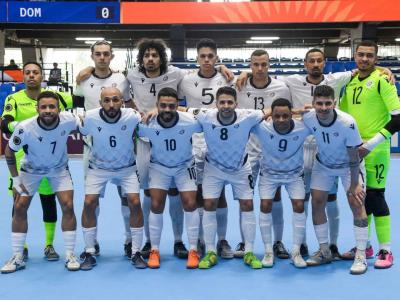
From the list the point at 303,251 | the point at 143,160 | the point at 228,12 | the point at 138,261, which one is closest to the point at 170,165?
the point at 143,160

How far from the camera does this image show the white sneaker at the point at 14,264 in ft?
13.4

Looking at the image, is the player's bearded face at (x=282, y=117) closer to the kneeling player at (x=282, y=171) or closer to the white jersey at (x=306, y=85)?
the kneeling player at (x=282, y=171)

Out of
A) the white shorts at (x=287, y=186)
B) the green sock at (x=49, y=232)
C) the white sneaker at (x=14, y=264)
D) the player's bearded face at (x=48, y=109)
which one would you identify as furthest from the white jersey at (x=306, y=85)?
the white sneaker at (x=14, y=264)

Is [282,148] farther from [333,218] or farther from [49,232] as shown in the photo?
[49,232]

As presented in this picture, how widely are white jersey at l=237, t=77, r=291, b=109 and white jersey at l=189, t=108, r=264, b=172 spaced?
33cm

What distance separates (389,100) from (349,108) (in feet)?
1.20

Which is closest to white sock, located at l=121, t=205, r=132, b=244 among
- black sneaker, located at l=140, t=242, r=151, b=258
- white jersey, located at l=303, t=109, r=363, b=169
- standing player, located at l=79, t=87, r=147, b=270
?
black sneaker, located at l=140, t=242, r=151, b=258

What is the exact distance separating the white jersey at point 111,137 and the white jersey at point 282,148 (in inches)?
43.4

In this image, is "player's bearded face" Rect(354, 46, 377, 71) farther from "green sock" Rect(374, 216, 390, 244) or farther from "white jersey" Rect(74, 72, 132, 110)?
"white jersey" Rect(74, 72, 132, 110)

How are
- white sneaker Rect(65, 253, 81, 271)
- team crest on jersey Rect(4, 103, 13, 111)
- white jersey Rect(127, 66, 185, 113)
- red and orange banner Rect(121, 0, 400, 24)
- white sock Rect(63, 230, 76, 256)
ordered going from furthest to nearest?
red and orange banner Rect(121, 0, 400, 24) → white jersey Rect(127, 66, 185, 113) → team crest on jersey Rect(4, 103, 13, 111) → white sock Rect(63, 230, 76, 256) → white sneaker Rect(65, 253, 81, 271)

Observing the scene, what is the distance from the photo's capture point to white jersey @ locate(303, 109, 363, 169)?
4.03 metres

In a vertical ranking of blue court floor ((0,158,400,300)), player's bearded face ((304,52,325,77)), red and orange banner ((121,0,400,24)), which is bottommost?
blue court floor ((0,158,400,300))

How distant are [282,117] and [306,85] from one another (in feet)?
1.95

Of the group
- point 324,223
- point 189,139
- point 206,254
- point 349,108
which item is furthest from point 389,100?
point 206,254
